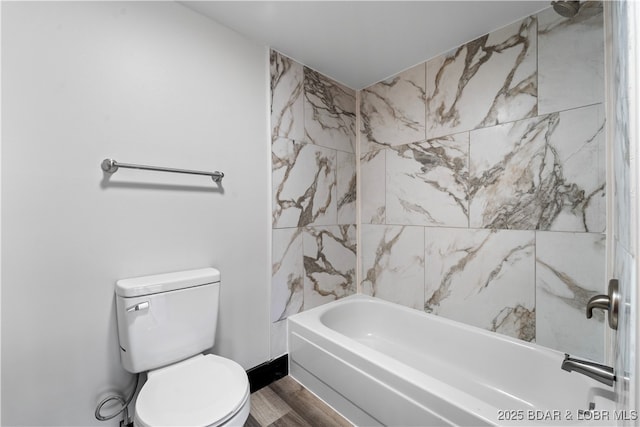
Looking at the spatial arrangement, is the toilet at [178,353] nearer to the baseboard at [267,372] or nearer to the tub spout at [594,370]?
the baseboard at [267,372]

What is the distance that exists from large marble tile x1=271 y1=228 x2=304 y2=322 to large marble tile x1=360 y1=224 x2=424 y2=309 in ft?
2.30

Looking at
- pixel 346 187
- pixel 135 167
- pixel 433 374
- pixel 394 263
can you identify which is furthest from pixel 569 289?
pixel 135 167

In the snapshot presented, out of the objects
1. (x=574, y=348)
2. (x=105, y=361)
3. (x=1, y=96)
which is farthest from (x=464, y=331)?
(x=1, y=96)

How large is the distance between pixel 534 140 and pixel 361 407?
178cm

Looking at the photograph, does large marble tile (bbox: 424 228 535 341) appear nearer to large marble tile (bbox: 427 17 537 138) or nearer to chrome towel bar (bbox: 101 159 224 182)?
large marble tile (bbox: 427 17 537 138)

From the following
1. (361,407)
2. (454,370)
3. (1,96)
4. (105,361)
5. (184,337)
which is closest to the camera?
(1,96)

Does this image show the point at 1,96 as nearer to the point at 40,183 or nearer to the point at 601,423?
the point at 40,183

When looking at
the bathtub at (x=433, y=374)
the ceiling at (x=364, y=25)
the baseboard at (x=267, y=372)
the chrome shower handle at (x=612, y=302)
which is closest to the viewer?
the chrome shower handle at (x=612, y=302)

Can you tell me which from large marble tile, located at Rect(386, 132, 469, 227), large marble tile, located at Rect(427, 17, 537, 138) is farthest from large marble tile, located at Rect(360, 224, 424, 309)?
large marble tile, located at Rect(427, 17, 537, 138)

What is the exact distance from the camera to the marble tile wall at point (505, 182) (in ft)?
4.64

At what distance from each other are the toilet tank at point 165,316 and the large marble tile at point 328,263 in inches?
31.8

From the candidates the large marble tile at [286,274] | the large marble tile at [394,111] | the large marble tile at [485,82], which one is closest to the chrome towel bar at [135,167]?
the large marble tile at [286,274]

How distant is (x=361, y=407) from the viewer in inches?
58.6

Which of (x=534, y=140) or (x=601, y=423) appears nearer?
(x=601, y=423)
